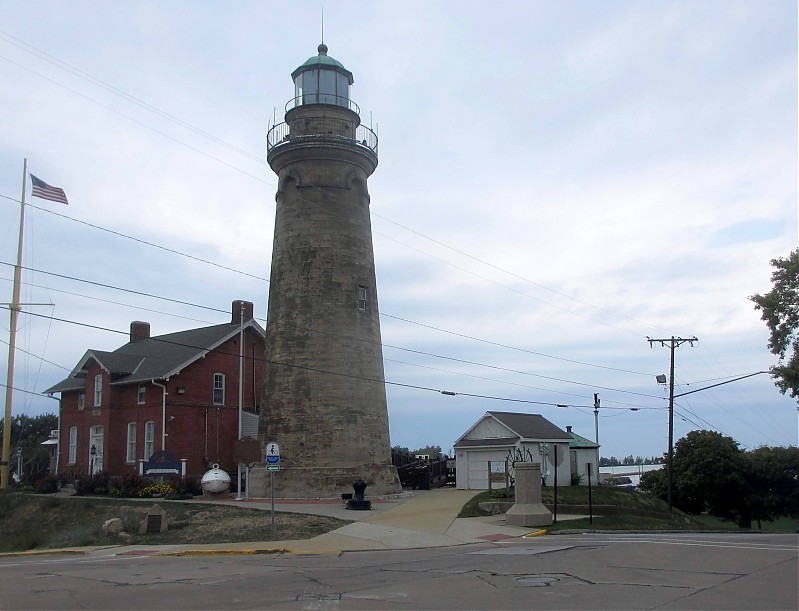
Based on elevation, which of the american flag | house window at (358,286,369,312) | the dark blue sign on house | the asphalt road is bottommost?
the asphalt road

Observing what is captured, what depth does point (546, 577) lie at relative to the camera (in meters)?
12.2

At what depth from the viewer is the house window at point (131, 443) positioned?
3800 centimetres

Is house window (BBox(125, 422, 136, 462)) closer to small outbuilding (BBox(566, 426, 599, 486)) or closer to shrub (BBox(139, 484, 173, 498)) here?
shrub (BBox(139, 484, 173, 498))

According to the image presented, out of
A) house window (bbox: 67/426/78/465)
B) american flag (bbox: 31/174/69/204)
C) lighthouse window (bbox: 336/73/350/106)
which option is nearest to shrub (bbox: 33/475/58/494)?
house window (bbox: 67/426/78/465)

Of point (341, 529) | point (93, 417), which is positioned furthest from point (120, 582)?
point (93, 417)

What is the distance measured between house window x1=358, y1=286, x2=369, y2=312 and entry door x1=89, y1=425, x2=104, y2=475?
17.2 metres

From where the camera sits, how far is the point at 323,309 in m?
30.9

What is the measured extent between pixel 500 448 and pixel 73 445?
79.3 ft

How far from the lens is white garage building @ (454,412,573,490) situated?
120ft

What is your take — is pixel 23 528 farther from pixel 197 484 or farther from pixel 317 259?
pixel 317 259

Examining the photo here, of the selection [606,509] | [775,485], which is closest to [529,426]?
[606,509]

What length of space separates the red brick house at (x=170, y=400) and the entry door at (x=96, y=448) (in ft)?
0.17

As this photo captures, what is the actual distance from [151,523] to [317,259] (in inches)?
495

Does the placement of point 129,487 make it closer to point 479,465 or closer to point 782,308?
point 479,465
